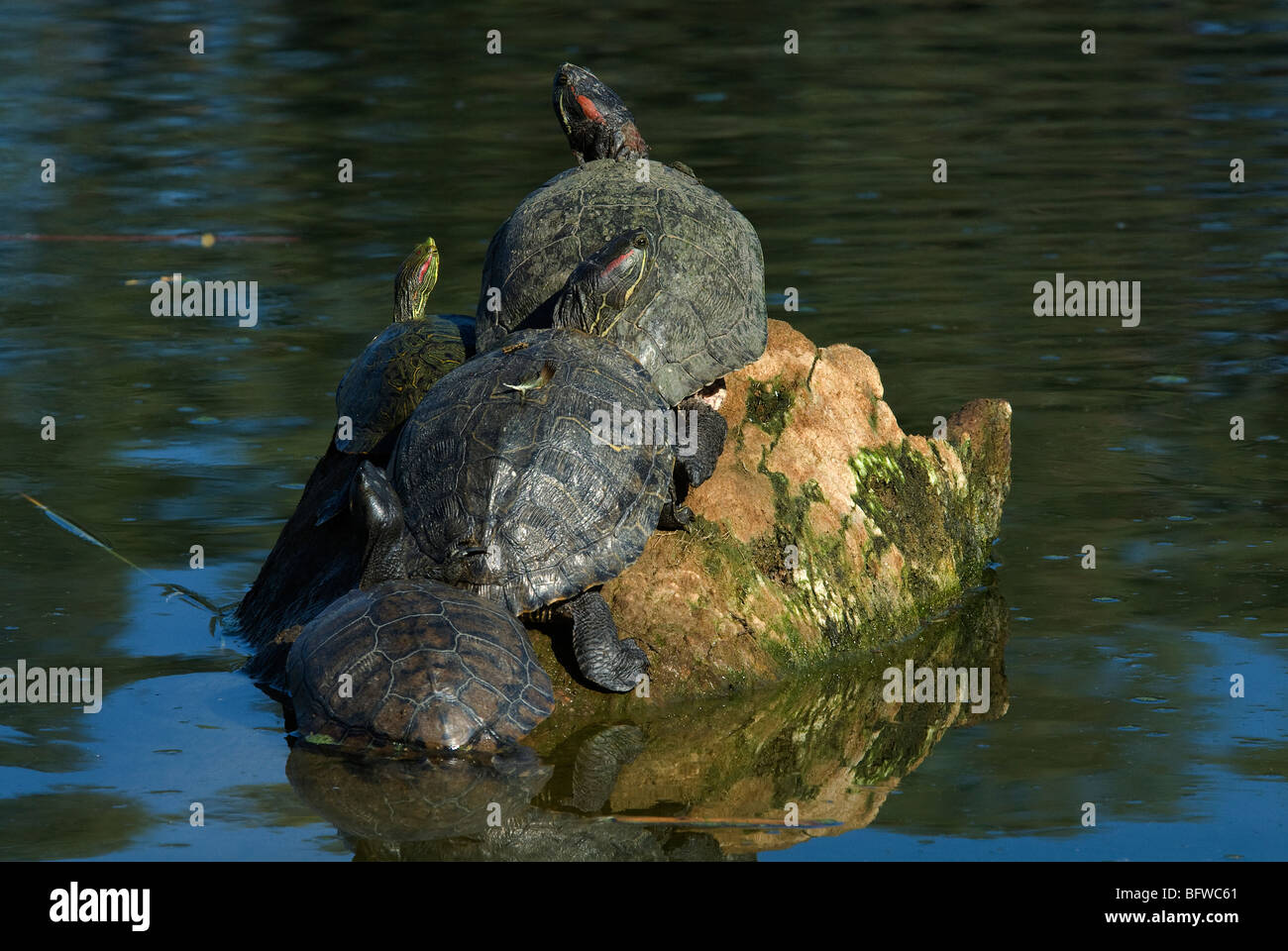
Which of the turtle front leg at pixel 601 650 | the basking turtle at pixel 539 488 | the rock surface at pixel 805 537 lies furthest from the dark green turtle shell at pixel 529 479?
the rock surface at pixel 805 537

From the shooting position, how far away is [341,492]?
7039 mm

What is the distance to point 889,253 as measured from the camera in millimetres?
13578

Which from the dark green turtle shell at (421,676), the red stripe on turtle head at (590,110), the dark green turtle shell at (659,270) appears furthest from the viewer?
the red stripe on turtle head at (590,110)

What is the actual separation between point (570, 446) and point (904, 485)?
5.97 feet

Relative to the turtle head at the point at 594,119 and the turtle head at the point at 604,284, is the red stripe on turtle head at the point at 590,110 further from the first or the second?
the turtle head at the point at 604,284

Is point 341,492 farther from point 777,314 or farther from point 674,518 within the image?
point 777,314

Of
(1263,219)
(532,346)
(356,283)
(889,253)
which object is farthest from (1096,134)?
(532,346)

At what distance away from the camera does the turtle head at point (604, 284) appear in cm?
713

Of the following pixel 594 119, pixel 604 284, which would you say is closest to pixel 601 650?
pixel 604 284

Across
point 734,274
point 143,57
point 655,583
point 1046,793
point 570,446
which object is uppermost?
point 143,57

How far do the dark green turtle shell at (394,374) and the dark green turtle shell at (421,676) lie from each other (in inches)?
57.3

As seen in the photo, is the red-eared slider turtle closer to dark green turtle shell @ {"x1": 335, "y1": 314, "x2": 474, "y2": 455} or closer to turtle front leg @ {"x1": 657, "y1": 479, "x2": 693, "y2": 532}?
turtle front leg @ {"x1": 657, "y1": 479, "x2": 693, "y2": 532}

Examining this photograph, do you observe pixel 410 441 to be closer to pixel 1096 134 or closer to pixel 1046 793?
pixel 1046 793

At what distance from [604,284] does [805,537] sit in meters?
1.29
